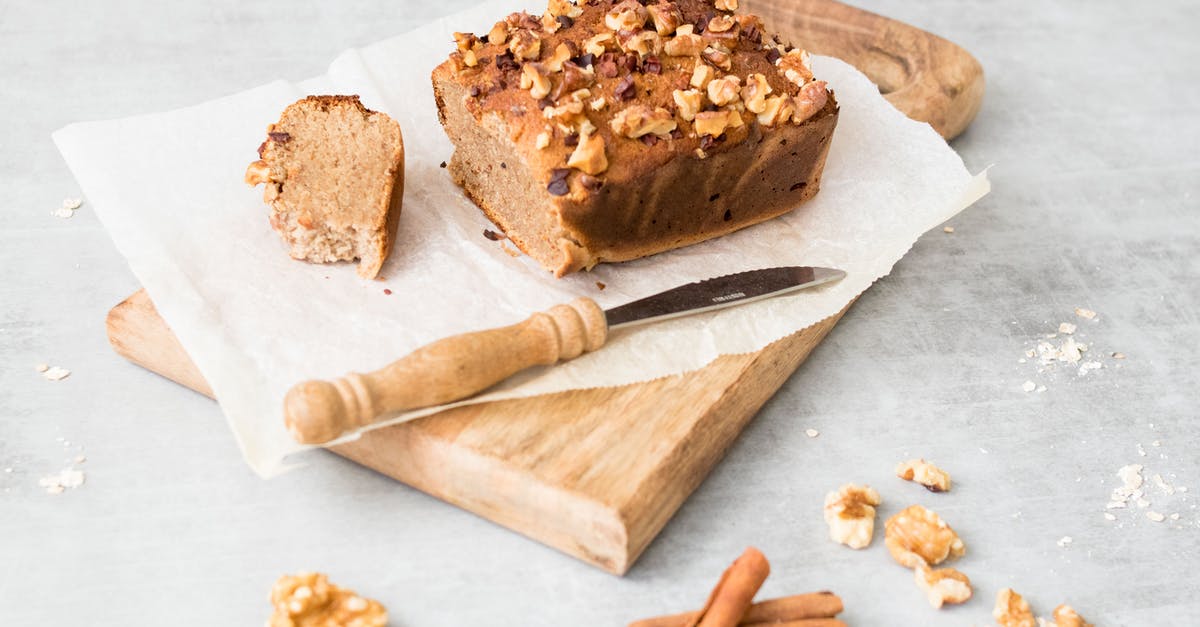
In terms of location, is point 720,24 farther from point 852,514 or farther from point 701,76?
point 852,514

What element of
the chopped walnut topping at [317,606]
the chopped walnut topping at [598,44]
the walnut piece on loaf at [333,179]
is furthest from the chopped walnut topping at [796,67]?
the chopped walnut topping at [317,606]

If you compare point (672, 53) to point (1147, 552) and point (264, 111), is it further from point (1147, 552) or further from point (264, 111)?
point (1147, 552)

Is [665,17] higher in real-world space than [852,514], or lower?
higher

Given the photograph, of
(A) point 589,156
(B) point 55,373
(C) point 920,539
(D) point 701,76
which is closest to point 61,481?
(B) point 55,373

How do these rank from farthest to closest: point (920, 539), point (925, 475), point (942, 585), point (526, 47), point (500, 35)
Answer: point (500, 35), point (526, 47), point (925, 475), point (920, 539), point (942, 585)

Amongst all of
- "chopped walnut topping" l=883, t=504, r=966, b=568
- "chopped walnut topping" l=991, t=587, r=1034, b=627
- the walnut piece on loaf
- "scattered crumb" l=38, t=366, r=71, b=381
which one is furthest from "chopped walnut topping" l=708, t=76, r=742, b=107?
"scattered crumb" l=38, t=366, r=71, b=381
